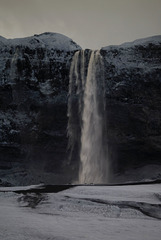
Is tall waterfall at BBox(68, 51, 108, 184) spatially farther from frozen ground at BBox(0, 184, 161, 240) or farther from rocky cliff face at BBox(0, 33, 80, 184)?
frozen ground at BBox(0, 184, 161, 240)

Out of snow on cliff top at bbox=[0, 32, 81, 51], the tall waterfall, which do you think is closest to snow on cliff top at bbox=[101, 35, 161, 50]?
the tall waterfall

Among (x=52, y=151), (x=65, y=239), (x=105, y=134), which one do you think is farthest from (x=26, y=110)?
(x=65, y=239)

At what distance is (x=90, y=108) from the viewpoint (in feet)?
80.0

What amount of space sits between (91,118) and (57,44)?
8061 millimetres

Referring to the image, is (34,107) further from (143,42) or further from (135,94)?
(143,42)

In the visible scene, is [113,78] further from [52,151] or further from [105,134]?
[52,151]

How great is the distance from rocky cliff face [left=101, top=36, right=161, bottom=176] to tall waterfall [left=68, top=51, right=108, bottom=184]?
0.78m

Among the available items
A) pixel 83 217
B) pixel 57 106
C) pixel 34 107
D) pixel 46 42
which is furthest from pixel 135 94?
pixel 83 217

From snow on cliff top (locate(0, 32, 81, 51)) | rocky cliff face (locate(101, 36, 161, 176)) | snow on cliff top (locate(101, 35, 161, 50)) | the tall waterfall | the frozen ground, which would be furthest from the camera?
snow on cliff top (locate(0, 32, 81, 51))

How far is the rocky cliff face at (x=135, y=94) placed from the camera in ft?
77.4

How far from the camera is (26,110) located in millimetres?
25906

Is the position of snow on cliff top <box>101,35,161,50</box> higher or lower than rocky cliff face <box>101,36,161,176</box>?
higher

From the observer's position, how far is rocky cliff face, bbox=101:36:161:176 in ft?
77.4

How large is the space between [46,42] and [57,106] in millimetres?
6515
